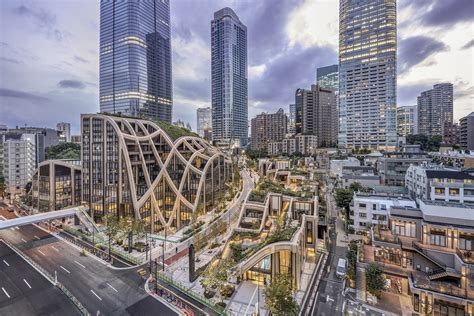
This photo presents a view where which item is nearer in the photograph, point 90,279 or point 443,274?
point 443,274

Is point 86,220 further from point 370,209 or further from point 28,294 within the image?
point 370,209

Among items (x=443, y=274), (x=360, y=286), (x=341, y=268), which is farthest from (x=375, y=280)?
(x=341, y=268)

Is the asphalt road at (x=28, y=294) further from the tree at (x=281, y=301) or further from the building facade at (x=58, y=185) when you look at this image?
the building facade at (x=58, y=185)

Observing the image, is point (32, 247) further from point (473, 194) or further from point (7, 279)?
point (473, 194)

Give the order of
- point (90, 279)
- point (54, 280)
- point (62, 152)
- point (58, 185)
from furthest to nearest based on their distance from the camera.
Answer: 1. point (62, 152)
2. point (58, 185)
3. point (90, 279)
4. point (54, 280)

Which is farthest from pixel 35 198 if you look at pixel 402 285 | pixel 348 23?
pixel 348 23

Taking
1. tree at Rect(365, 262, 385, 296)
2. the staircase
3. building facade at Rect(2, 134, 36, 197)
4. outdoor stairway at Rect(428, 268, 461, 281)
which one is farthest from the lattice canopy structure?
building facade at Rect(2, 134, 36, 197)

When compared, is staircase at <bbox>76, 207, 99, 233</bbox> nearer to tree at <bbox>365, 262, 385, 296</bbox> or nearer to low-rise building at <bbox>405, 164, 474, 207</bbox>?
tree at <bbox>365, 262, 385, 296</bbox>
